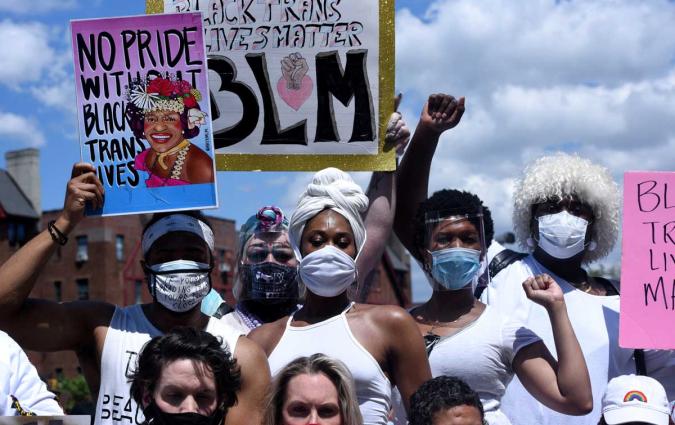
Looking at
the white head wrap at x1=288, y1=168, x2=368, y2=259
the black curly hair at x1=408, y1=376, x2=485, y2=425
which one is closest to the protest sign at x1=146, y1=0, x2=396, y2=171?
the white head wrap at x1=288, y1=168, x2=368, y2=259

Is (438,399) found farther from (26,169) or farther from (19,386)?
(26,169)

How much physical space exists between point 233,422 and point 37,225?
53.0 m

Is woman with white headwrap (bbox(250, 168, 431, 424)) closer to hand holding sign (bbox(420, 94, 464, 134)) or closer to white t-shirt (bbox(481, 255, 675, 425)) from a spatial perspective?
hand holding sign (bbox(420, 94, 464, 134))

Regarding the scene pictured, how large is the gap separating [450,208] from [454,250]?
9.4 inches

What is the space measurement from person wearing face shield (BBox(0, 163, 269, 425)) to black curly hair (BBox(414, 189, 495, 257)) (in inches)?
38.6

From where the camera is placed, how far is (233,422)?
3.76 meters

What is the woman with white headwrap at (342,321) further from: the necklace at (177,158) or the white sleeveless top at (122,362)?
the necklace at (177,158)

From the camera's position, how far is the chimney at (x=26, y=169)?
55281mm

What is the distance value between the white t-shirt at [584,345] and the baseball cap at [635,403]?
64 cm

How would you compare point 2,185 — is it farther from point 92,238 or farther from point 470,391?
point 470,391

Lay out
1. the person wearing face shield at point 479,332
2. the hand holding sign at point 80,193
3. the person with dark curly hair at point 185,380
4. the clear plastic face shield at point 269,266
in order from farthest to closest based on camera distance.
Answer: the clear plastic face shield at point 269,266 → the hand holding sign at point 80,193 → the person wearing face shield at point 479,332 → the person with dark curly hair at point 185,380

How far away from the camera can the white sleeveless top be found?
4.02m

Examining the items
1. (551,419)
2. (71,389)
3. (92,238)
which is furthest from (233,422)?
(92,238)

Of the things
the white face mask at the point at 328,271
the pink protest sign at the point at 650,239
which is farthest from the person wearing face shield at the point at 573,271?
the white face mask at the point at 328,271
